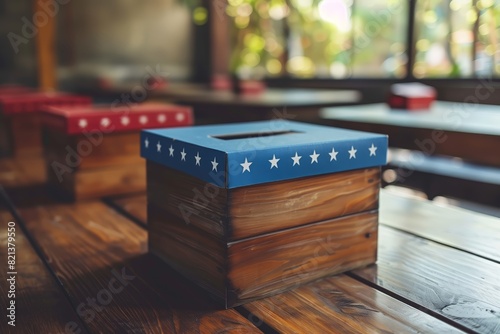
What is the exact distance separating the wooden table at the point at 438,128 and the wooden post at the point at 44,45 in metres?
2.55

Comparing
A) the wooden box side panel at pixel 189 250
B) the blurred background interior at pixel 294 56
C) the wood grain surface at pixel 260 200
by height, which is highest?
the blurred background interior at pixel 294 56

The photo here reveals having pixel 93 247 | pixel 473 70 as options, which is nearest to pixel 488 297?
pixel 93 247

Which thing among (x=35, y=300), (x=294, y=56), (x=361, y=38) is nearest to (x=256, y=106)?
→ (x=361, y=38)

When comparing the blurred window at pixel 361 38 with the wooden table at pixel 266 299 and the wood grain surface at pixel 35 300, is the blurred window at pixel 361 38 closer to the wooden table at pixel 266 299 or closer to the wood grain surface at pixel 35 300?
the wooden table at pixel 266 299

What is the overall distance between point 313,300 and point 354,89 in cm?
303

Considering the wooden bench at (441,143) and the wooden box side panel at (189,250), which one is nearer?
the wooden box side panel at (189,250)

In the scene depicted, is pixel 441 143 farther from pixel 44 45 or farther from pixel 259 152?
pixel 44 45

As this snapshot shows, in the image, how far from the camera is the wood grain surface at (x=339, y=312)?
729mm

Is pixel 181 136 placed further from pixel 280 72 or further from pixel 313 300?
pixel 280 72

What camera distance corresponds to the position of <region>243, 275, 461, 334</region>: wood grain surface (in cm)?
73

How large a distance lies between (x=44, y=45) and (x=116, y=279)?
134 inches

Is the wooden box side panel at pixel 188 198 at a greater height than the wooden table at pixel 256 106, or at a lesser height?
lesser

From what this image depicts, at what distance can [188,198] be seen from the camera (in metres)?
0.91

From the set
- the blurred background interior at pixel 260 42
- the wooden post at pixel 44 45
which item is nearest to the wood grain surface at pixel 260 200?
the blurred background interior at pixel 260 42
